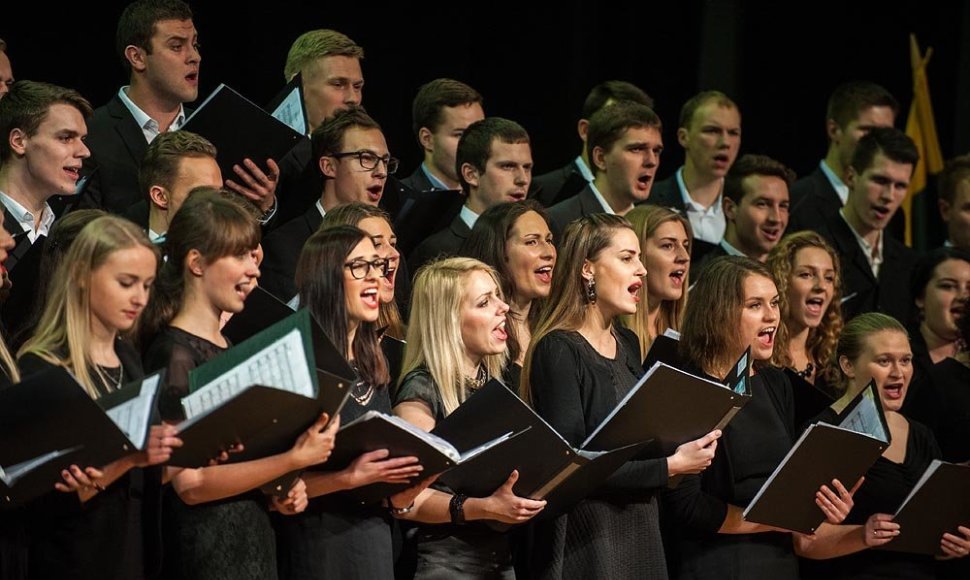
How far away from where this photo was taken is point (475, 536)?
154 inches

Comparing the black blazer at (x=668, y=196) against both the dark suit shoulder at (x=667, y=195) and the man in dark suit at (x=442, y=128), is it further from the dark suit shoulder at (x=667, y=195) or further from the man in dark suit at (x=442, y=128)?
the man in dark suit at (x=442, y=128)

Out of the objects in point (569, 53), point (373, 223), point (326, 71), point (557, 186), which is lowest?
point (373, 223)

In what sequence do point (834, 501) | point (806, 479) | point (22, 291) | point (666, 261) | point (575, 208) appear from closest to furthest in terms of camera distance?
point (22, 291) < point (806, 479) < point (834, 501) < point (666, 261) < point (575, 208)

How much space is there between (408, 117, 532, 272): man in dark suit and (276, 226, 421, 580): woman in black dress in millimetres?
1684

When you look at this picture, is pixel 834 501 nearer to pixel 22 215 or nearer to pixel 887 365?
pixel 887 365

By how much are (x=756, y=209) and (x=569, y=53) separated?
2116 mm

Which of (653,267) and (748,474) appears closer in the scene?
(748,474)

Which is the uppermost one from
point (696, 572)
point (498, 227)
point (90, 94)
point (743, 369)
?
point (90, 94)

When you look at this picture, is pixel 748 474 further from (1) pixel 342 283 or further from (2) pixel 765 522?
(1) pixel 342 283

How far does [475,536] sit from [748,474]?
3.06 ft

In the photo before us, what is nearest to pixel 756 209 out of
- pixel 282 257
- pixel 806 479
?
pixel 806 479

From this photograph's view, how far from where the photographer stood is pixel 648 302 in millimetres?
5156

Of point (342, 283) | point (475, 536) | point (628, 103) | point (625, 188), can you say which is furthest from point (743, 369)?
point (628, 103)

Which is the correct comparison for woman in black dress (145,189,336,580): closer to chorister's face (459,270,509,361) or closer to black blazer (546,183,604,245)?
chorister's face (459,270,509,361)
